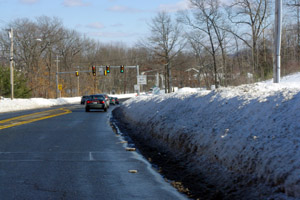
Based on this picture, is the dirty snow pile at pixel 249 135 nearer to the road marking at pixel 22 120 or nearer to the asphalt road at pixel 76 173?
the asphalt road at pixel 76 173

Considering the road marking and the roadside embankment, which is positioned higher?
the roadside embankment

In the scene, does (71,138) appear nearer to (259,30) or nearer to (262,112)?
(262,112)

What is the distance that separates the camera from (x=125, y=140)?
1463cm

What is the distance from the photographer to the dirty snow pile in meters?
5.73

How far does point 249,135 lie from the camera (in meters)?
7.41

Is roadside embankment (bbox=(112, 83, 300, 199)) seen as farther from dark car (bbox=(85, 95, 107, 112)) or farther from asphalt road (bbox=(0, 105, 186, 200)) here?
dark car (bbox=(85, 95, 107, 112))

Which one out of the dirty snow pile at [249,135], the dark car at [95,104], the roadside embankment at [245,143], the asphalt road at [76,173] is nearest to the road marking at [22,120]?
the dark car at [95,104]

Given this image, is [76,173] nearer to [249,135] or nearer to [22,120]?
[249,135]

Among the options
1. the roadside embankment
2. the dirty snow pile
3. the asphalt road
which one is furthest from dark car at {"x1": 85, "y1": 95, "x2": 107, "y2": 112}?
the roadside embankment

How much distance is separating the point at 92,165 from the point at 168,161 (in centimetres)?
186

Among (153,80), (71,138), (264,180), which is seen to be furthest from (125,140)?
(153,80)

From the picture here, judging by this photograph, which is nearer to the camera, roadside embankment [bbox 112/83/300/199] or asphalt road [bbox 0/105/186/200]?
roadside embankment [bbox 112/83/300/199]

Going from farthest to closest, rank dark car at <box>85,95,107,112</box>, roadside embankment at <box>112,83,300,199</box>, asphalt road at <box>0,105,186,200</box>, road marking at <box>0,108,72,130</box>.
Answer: dark car at <box>85,95,107,112</box> < road marking at <box>0,108,72,130</box> < asphalt road at <box>0,105,186,200</box> < roadside embankment at <box>112,83,300,199</box>

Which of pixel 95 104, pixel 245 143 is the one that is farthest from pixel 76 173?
pixel 95 104
